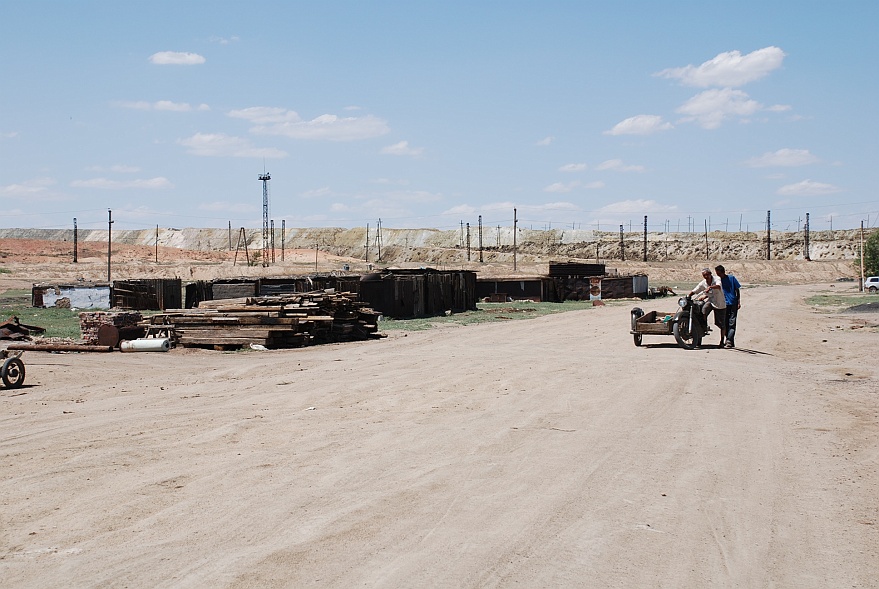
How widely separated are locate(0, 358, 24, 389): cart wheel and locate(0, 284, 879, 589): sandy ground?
2.24ft

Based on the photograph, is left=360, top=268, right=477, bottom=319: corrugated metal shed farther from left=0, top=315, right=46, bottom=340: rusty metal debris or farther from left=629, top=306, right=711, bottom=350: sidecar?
left=629, top=306, right=711, bottom=350: sidecar

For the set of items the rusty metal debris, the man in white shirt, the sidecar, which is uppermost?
the man in white shirt

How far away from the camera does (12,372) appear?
1354 cm

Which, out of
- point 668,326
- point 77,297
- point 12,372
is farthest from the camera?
point 77,297

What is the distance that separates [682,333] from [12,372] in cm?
1275

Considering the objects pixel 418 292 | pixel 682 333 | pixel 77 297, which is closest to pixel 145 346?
pixel 682 333

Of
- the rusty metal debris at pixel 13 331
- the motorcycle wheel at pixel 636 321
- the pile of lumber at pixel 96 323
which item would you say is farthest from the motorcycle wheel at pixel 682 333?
the rusty metal debris at pixel 13 331

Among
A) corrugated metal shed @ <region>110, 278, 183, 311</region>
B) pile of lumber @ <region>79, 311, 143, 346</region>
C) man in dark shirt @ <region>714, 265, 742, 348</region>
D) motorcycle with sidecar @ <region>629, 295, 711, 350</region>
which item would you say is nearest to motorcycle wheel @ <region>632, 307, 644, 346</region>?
motorcycle with sidecar @ <region>629, 295, 711, 350</region>

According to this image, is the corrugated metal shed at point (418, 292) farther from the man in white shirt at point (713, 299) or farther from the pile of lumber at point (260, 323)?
the man in white shirt at point (713, 299)

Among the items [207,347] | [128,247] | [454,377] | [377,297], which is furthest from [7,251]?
[454,377]

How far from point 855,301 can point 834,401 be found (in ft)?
113

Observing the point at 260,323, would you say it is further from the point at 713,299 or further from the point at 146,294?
the point at 146,294

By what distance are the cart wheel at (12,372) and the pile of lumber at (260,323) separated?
7.45 m

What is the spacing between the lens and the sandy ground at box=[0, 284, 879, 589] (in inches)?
208
